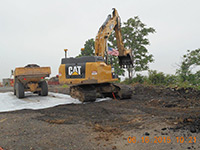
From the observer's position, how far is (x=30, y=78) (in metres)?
11.9

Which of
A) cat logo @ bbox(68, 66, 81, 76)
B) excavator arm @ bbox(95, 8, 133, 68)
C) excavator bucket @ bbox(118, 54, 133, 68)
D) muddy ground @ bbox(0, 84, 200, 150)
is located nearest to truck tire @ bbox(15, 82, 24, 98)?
cat logo @ bbox(68, 66, 81, 76)

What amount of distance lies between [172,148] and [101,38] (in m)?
8.04

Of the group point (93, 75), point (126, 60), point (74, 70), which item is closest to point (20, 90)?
point (74, 70)

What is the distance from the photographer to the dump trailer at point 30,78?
11.7m

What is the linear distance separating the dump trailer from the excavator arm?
3.34 m

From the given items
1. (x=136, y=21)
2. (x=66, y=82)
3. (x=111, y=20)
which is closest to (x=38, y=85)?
(x=66, y=82)

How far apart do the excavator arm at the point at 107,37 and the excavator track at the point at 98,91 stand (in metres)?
1.68

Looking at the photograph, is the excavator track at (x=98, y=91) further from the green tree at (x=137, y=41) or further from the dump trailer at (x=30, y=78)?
the green tree at (x=137, y=41)

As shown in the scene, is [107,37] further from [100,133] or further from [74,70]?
[100,133]

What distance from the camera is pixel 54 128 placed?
536cm

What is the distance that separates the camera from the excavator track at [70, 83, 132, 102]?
9.75 metres

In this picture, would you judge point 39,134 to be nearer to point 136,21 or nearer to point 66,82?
point 66,82

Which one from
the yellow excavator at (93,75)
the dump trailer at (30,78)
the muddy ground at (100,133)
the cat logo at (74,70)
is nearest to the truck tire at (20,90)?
the dump trailer at (30,78)

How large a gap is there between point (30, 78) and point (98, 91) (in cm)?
407
